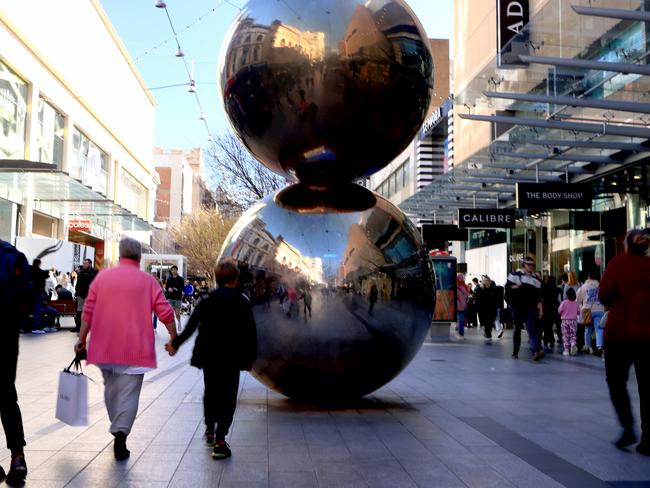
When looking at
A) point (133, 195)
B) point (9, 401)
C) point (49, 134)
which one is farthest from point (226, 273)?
point (133, 195)

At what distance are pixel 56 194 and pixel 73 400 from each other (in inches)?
925

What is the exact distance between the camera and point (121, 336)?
504 centimetres

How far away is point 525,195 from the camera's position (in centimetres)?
1577

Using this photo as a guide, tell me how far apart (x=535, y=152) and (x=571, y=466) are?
44.6 feet

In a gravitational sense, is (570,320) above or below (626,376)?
above

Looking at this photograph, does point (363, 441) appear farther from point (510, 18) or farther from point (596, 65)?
point (510, 18)

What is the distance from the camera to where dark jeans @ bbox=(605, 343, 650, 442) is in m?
5.31

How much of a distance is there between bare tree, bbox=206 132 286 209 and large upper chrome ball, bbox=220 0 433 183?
2266 cm

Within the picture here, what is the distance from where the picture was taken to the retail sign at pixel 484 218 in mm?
19594

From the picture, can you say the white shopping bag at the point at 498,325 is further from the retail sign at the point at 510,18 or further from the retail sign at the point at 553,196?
the retail sign at the point at 510,18

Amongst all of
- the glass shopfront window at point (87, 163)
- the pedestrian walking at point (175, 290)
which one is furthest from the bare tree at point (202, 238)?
the pedestrian walking at point (175, 290)

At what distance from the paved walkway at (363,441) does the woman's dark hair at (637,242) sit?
1557 millimetres

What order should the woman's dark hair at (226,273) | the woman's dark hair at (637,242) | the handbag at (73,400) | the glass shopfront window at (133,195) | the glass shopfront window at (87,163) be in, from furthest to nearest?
1. the glass shopfront window at (133,195)
2. the glass shopfront window at (87,163)
3. the woman's dark hair at (637,242)
4. the woman's dark hair at (226,273)
5. the handbag at (73,400)

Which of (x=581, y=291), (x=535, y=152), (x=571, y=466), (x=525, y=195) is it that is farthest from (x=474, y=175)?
(x=571, y=466)
